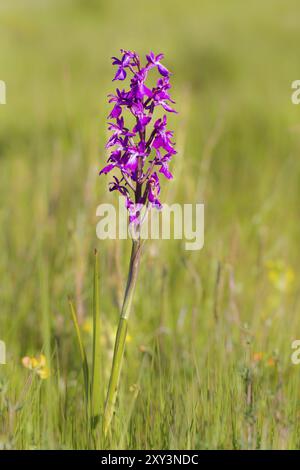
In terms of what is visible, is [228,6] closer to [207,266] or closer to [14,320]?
[207,266]

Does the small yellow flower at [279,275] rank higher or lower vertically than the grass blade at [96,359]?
higher

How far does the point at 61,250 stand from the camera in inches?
107

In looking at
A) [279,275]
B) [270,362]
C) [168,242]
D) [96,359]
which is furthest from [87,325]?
[96,359]

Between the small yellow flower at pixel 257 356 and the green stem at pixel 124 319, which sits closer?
the green stem at pixel 124 319

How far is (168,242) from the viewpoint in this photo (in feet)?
9.30

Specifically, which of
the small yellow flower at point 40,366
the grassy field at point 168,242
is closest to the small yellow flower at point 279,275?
the grassy field at point 168,242

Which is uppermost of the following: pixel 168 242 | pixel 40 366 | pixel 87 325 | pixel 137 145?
pixel 168 242

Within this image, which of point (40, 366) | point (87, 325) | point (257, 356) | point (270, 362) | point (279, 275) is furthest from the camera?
point (279, 275)

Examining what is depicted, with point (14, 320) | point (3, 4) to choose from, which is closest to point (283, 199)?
point (14, 320)

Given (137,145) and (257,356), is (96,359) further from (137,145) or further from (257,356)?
(257,356)

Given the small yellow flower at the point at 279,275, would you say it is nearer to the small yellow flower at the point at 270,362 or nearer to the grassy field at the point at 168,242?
the grassy field at the point at 168,242

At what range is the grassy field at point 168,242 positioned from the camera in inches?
57.0

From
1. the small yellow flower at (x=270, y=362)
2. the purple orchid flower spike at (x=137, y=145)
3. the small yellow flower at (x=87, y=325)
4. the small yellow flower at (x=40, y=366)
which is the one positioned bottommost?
the small yellow flower at (x=40, y=366)
